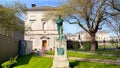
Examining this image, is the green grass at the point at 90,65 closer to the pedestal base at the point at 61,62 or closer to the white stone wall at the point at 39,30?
the pedestal base at the point at 61,62

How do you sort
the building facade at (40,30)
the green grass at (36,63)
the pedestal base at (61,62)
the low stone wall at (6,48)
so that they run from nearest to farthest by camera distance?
the pedestal base at (61,62) → the green grass at (36,63) → the low stone wall at (6,48) → the building facade at (40,30)

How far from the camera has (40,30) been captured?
2180 inches

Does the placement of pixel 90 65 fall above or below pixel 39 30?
below

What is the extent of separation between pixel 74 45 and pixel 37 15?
13.2m

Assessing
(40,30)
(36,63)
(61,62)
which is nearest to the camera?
(61,62)

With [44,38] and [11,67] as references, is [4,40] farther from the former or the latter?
[44,38]

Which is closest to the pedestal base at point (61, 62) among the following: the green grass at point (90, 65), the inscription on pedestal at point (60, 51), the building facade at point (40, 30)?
the inscription on pedestal at point (60, 51)

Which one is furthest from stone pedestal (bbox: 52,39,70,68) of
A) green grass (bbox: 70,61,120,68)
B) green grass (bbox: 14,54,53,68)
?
green grass (bbox: 14,54,53,68)

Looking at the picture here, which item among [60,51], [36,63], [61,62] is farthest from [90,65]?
[36,63]

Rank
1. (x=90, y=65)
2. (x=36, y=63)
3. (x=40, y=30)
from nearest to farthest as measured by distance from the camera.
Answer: (x=90, y=65) < (x=36, y=63) < (x=40, y=30)

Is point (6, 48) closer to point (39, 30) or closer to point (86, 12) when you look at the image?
point (86, 12)

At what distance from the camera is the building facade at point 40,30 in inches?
2144

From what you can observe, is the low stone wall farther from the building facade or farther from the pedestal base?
the building facade

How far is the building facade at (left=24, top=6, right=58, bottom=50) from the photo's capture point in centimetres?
5447
